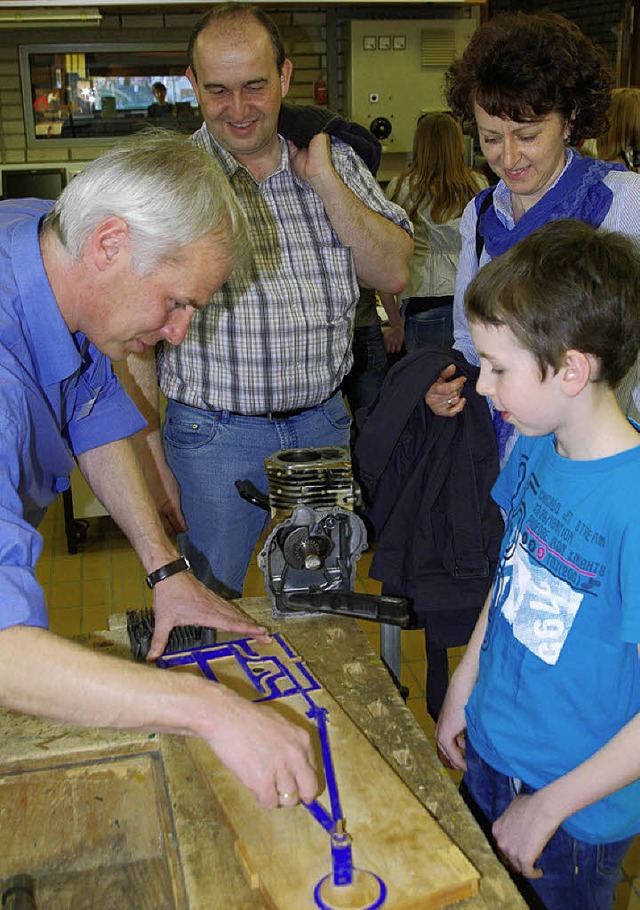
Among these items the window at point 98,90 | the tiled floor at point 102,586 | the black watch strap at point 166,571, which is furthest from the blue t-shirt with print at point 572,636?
the window at point 98,90

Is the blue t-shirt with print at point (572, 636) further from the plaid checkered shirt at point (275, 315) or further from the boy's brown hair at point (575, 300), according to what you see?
the plaid checkered shirt at point (275, 315)

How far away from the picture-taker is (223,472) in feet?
6.48

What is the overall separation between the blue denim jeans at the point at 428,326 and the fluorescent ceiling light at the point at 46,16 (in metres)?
2.14

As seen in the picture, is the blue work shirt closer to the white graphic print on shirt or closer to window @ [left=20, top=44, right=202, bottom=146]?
the white graphic print on shirt

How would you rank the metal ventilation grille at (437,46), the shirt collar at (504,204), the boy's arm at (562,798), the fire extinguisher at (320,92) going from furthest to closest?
the fire extinguisher at (320,92) → the metal ventilation grille at (437,46) → the shirt collar at (504,204) → the boy's arm at (562,798)

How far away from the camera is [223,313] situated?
6.46 ft

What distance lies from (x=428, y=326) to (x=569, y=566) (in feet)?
10.3

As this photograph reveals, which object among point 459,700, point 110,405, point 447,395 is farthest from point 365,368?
point 459,700

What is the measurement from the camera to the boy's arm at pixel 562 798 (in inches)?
43.6

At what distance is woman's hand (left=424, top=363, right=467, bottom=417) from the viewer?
1.63 m

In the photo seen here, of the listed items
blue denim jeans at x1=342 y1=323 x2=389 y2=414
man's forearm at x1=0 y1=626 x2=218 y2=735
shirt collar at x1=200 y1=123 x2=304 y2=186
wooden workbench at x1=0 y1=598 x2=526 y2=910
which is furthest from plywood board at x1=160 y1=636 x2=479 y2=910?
blue denim jeans at x1=342 y1=323 x2=389 y2=414

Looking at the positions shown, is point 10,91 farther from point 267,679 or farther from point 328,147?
point 267,679

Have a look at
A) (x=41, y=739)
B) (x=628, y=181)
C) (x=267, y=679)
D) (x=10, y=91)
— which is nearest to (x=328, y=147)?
(x=628, y=181)

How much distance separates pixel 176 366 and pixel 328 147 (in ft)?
1.97
